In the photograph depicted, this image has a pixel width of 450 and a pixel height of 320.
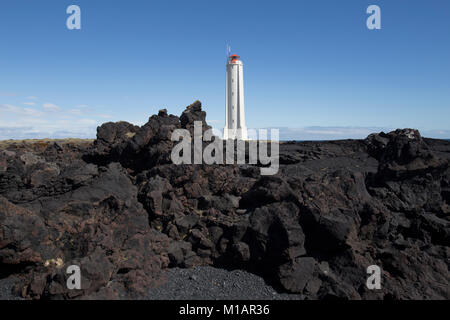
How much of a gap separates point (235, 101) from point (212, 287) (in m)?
45.2

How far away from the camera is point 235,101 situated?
52781 millimetres

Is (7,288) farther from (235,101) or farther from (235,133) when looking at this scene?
(235,101)

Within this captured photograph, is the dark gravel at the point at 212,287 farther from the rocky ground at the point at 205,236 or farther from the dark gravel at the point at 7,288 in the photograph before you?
the dark gravel at the point at 7,288

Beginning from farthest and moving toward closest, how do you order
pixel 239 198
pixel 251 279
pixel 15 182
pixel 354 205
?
pixel 239 198 < pixel 15 182 < pixel 354 205 < pixel 251 279

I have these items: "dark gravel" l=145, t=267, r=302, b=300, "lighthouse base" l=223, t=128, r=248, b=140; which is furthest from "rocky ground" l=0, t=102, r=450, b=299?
"lighthouse base" l=223, t=128, r=248, b=140

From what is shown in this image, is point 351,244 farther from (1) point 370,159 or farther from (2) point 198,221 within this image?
(1) point 370,159

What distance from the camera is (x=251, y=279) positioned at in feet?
34.0

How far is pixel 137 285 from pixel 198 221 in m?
3.80

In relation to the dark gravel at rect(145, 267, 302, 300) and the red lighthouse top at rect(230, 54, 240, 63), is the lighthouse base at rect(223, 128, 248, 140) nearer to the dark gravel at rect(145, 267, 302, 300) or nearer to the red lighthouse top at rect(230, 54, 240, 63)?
the red lighthouse top at rect(230, 54, 240, 63)

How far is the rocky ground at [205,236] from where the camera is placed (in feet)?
30.5

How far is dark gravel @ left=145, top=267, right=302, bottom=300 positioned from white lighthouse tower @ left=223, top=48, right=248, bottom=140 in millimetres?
42213

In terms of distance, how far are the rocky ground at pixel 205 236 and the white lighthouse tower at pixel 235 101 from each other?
38591 mm

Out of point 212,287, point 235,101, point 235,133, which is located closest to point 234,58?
point 235,101

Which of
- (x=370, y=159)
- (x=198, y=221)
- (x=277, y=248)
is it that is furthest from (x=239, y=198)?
(x=370, y=159)
